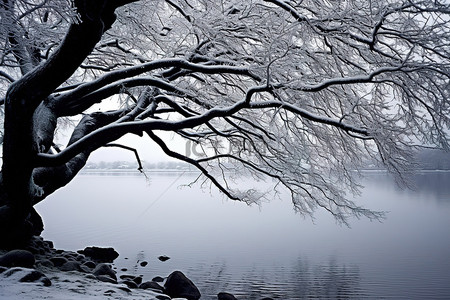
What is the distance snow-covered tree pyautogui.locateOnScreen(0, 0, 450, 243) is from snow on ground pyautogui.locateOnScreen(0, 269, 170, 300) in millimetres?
1715

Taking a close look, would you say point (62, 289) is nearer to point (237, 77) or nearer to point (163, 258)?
point (237, 77)

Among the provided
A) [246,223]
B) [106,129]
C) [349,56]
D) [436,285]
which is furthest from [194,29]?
[246,223]

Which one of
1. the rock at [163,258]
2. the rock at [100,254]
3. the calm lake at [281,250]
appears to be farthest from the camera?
the rock at [163,258]

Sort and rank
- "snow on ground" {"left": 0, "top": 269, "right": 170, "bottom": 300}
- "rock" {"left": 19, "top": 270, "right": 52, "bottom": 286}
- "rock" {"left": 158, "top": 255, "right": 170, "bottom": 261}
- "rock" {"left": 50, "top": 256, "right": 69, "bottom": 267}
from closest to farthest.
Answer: "snow on ground" {"left": 0, "top": 269, "right": 170, "bottom": 300} < "rock" {"left": 19, "top": 270, "right": 52, "bottom": 286} < "rock" {"left": 50, "top": 256, "right": 69, "bottom": 267} < "rock" {"left": 158, "top": 255, "right": 170, "bottom": 261}

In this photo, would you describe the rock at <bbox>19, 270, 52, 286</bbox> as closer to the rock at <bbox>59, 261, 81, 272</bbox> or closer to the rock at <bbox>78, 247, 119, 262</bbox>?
the rock at <bbox>59, 261, 81, 272</bbox>

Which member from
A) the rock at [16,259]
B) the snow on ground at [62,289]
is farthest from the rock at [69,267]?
the snow on ground at [62,289]

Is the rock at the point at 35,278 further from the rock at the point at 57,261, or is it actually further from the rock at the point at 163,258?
the rock at the point at 163,258

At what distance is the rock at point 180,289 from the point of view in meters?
6.86

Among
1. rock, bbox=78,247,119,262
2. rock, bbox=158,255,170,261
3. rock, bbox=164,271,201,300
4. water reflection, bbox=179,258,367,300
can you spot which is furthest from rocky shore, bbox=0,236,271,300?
rock, bbox=158,255,170,261

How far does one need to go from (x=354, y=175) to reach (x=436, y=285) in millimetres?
2946

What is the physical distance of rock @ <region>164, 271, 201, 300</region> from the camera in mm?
6863

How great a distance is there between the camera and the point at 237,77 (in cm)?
820

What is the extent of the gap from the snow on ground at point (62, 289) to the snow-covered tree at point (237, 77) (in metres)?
1.72

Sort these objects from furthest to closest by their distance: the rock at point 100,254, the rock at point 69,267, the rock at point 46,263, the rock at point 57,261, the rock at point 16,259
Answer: the rock at point 100,254, the rock at point 57,261, the rock at point 69,267, the rock at point 46,263, the rock at point 16,259
